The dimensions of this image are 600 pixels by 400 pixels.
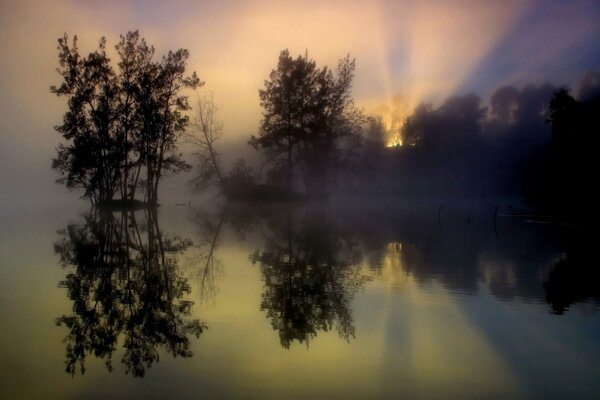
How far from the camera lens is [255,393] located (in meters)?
5.03

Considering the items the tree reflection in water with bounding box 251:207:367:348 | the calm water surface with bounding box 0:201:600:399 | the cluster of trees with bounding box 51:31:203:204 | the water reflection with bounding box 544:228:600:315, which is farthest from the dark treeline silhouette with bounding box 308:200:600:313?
the cluster of trees with bounding box 51:31:203:204

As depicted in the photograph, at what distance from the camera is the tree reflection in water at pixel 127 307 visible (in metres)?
6.35

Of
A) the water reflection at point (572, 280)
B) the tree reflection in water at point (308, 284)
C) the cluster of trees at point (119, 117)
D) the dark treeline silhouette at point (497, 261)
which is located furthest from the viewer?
the cluster of trees at point (119, 117)

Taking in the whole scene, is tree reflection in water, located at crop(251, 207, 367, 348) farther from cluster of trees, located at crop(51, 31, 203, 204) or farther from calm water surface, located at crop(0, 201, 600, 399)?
cluster of trees, located at crop(51, 31, 203, 204)

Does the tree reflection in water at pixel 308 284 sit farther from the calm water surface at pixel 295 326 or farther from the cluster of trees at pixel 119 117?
the cluster of trees at pixel 119 117

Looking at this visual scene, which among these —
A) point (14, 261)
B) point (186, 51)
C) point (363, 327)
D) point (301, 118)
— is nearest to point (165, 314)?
point (363, 327)

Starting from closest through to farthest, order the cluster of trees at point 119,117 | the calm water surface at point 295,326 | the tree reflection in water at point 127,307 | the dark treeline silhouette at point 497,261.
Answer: the calm water surface at point 295,326 < the tree reflection in water at point 127,307 < the dark treeline silhouette at point 497,261 < the cluster of trees at point 119,117

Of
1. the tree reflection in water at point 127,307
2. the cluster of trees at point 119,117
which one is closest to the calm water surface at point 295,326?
the tree reflection in water at point 127,307

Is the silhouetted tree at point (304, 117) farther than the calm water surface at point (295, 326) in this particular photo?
Yes

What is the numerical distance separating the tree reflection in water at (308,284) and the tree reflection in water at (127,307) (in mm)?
1432

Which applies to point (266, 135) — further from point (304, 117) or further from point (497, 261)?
point (497, 261)

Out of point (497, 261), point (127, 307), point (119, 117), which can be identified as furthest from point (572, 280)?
point (119, 117)

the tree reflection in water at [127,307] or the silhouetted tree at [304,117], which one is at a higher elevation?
the silhouetted tree at [304,117]

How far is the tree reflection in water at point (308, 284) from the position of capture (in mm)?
7562
